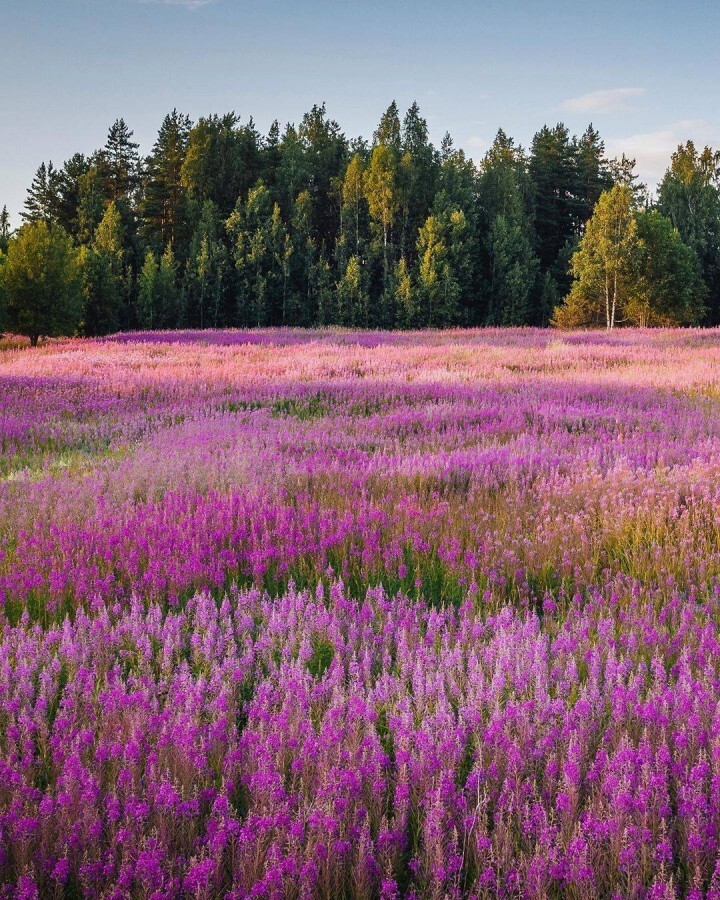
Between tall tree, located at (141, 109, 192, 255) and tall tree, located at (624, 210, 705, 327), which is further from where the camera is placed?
tall tree, located at (141, 109, 192, 255)

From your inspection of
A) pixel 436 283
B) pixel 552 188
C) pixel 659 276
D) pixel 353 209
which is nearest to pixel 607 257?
pixel 659 276

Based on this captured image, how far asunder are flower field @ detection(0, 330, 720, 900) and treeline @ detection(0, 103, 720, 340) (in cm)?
3995

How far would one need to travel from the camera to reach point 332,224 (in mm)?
64438

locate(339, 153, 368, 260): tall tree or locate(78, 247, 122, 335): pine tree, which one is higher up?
locate(339, 153, 368, 260): tall tree

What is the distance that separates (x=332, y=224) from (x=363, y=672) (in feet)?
215

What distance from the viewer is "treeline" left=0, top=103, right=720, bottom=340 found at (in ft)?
168

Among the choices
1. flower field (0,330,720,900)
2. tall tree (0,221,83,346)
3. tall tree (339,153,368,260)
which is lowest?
flower field (0,330,720,900)

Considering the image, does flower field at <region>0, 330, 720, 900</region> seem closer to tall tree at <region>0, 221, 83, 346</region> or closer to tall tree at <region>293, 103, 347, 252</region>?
tall tree at <region>0, 221, 83, 346</region>

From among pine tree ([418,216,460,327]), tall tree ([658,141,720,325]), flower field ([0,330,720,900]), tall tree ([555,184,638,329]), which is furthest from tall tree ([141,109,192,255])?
flower field ([0,330,720,900])

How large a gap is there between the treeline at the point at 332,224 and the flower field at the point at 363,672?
39948 mm

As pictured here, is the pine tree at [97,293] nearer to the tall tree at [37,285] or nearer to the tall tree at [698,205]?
the tall tree at [37,285]

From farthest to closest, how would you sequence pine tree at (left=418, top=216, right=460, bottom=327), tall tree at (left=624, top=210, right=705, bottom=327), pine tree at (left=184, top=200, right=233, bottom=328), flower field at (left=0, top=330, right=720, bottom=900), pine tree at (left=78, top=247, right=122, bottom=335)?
pine tree at (left=418, top=216, right=460, bottom=327)
pine tree at (left=184, top=200, right=233, bottom=328)
tall tree at (left=624, top=210, right=705, bottom=327)
pine tree at (left=78, top=247, right=122, bottom=335)
flower field at (left=0, top=330, right=720, bottom=900)

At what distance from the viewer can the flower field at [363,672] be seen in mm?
1756

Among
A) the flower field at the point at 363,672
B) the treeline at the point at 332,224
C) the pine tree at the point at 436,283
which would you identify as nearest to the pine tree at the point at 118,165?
the treeline at the point at 332,224
